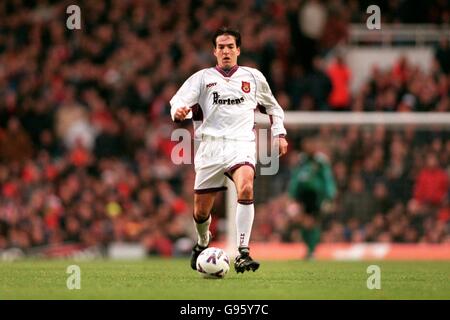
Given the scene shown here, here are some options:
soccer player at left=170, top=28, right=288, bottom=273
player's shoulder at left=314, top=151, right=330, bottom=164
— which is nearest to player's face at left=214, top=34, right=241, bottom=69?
soccer player at left=170, top=28, right=288, bottom=273

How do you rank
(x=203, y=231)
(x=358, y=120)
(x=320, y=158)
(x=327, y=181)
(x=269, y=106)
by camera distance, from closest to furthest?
1. (x=269, y=106)
2. (x=203, y=231)
3. (x=327, y=181)
4. (x=320, y=158)
5. (x=358, y=120)

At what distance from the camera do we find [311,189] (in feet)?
61.6

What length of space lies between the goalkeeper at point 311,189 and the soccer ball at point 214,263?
6859 millimetres

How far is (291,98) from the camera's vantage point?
73.3 ft

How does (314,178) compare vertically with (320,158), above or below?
below

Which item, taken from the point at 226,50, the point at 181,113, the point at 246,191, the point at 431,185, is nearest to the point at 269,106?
the point at 226,50

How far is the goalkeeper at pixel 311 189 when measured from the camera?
1869 centimetres

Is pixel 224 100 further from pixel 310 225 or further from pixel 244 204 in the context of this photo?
pixel 310 225

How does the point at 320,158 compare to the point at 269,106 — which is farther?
the point at 320,158

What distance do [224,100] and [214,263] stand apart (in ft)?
5.39

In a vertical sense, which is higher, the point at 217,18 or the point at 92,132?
the point at 217,18

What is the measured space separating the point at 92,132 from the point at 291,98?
12.5 ft
